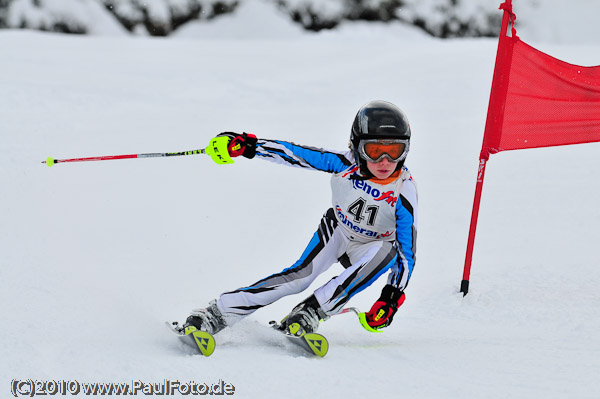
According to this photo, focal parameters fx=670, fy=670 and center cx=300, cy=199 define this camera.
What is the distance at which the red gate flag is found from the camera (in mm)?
4621

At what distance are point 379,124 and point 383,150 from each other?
0.13 metres

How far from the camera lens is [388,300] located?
353 cm

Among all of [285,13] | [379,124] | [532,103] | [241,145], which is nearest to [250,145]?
[241,145]

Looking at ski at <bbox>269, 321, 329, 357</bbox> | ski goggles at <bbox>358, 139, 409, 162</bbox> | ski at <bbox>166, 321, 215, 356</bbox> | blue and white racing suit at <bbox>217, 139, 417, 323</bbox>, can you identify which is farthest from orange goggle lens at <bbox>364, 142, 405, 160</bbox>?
ski at <bbox>166, 321, 215, 356</bbox>

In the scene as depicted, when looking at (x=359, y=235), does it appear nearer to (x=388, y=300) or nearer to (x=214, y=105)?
(x=388, y=300)

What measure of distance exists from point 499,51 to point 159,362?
3167 millimetres

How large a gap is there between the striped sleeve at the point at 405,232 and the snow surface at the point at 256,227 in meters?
0.38

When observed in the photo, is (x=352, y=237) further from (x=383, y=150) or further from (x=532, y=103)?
(x=532, y=103)

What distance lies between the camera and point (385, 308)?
3506 millimetres

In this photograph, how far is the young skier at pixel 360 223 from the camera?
11.2ft

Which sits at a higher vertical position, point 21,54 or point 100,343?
point 21,54

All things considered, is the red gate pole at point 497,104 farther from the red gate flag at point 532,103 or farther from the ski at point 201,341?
the ski at point 201,341

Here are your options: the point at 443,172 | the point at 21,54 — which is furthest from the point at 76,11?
the point at 443,172

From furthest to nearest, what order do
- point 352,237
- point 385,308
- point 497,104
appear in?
point 497,104 → point 352,237 → point 385,308
